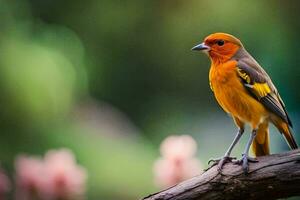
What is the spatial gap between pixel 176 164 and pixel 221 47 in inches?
29.5

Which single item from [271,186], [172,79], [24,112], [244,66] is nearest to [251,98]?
[244,66]

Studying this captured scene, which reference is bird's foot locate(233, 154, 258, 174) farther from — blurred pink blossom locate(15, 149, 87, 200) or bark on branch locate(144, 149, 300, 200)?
blurred pink blossom locate(15, 149, 87, 200)

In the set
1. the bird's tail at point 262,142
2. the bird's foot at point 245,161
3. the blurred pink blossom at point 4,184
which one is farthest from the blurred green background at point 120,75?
the bird's foot at point 245,161

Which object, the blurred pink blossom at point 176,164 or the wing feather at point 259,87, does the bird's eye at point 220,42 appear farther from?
the blurred pink blossom at point 176,164

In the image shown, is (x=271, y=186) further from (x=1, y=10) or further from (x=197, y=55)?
(x=1, y=10)

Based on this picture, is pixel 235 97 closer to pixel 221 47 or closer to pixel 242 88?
pixel 242 88

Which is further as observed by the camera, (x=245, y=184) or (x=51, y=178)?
(x=51, y=178)

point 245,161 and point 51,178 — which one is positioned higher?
point 51,178

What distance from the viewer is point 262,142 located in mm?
1710

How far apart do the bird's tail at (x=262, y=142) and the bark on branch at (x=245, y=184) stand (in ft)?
0.52

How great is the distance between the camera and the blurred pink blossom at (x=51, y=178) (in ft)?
7.73

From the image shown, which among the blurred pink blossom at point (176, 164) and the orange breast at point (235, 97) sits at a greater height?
the blurred pink blossom at point (176, 164)

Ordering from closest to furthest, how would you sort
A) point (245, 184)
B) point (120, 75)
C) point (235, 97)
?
1. point (245, 184)
2. point (235, 97)
3. point (120, 75)

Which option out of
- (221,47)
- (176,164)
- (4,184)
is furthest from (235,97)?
(4,184)
